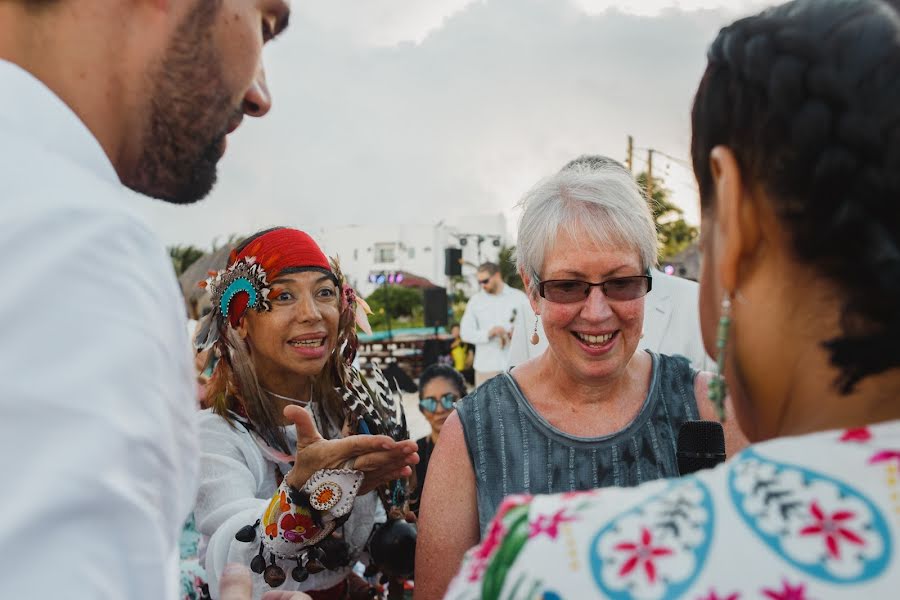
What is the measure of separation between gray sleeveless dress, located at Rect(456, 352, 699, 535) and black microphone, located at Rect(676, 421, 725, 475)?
0.25 metres

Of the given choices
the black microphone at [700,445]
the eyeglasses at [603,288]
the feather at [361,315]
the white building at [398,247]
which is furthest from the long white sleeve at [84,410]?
the white building at [398,247]

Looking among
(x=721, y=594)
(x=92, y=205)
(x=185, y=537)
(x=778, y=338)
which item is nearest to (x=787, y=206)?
(x=778, y=338)

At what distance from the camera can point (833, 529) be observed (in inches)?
32.9

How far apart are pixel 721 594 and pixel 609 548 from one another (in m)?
0.13

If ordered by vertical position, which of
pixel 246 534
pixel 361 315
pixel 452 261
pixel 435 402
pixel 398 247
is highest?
pixel 398 247

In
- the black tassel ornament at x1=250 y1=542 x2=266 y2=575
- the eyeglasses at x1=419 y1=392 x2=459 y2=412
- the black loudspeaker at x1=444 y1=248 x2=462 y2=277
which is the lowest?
the black tassel ornament at x1=250 y1=542 x2=266 y2=575

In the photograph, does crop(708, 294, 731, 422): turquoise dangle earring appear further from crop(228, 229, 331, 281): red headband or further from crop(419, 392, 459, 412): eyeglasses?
crop(419, 392, 459, 412): eyeglasses

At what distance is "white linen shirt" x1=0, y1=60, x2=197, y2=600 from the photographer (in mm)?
861

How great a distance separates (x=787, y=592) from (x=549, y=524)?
28 centimetres

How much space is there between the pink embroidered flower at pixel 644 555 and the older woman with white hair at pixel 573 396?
1.51 m

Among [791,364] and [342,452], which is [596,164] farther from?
[791,364]

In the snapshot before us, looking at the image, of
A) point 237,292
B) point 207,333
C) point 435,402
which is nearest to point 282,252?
point 237,292

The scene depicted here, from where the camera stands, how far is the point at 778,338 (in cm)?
104

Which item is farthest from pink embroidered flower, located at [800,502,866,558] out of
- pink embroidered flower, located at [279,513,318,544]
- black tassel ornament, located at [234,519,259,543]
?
black tassel ornament, located at [234,519,259,543]
